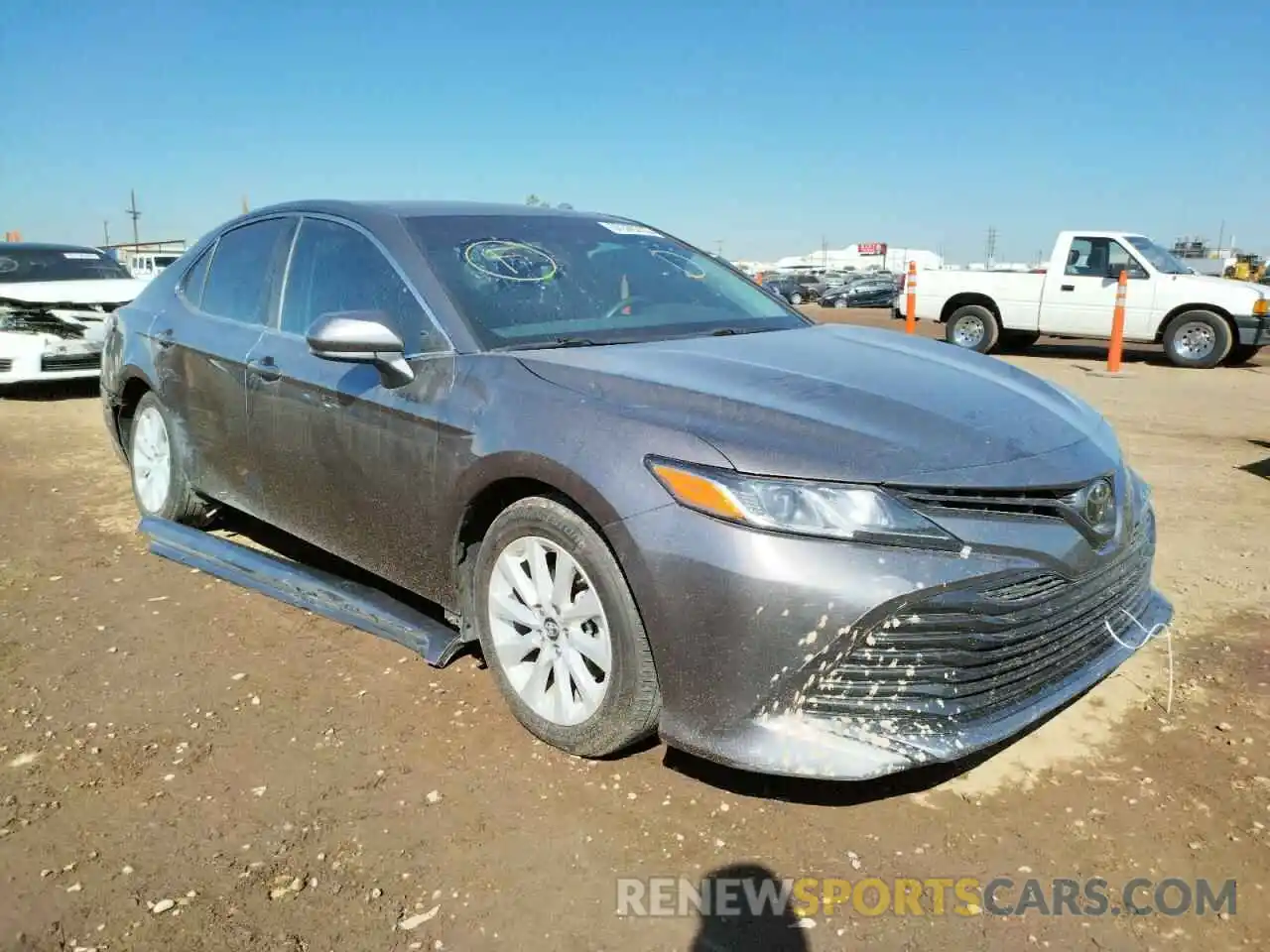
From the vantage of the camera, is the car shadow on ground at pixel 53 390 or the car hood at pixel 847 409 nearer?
the car hood at pixel 847 409

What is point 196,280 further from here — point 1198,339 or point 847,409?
point 1198,339

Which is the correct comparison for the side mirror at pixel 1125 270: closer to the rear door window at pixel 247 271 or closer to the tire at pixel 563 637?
the rear door window at pixel 247 271

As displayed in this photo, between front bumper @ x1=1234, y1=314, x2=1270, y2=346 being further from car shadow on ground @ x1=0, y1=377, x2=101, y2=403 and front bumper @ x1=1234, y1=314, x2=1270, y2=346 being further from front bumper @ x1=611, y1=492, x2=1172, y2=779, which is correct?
car shadow on ground @ x1=0, y1=377, x2=101, y2=403

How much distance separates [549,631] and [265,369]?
1692mm

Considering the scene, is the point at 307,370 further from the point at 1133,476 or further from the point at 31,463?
the point at 31,463

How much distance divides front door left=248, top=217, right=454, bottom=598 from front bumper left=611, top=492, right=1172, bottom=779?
93 centimetres

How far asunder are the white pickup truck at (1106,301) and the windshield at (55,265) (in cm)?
1098

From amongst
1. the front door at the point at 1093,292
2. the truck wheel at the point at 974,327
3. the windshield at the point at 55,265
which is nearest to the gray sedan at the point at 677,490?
the windshield at the point at 55,265

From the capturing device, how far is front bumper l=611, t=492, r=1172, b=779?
2217 mm

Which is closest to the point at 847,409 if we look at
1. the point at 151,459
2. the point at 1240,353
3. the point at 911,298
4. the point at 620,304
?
the point at 620,304

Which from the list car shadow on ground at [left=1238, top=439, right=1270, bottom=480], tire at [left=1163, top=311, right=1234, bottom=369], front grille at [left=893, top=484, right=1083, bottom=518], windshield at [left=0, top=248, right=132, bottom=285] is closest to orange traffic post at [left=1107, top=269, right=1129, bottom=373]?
tire at [left=1163, top=311, right=1234, bottom=369]

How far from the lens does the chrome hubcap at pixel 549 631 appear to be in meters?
2.60

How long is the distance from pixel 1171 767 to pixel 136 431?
460cm

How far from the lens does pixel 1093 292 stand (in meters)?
13.5
